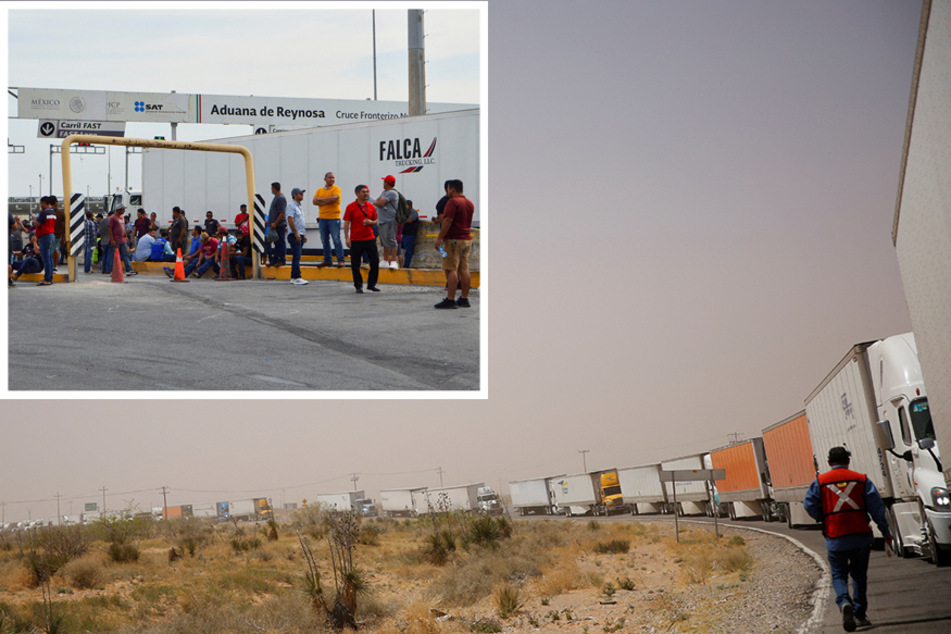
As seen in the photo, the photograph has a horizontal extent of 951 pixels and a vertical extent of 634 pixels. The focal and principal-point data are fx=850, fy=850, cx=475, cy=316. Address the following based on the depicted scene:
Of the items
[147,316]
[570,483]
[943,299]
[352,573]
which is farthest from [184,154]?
[570,483]

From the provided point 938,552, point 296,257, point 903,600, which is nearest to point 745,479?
point 296,257

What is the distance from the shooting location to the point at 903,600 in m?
7.38

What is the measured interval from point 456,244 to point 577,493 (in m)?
35.1

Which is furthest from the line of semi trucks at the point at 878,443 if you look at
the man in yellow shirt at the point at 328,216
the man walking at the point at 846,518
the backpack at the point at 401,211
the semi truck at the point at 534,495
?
the semi truck at the point at 534,495

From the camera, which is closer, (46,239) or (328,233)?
(46,239)

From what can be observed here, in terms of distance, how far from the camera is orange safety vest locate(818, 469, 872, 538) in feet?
21.4

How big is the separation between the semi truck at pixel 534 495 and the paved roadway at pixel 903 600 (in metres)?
37.7

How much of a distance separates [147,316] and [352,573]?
16.6 ft

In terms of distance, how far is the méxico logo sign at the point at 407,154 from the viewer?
704 inches

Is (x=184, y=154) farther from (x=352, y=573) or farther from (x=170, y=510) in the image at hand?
(x=170, y=510)

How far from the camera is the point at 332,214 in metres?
15.8

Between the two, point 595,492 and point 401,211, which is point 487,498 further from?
point 401,211

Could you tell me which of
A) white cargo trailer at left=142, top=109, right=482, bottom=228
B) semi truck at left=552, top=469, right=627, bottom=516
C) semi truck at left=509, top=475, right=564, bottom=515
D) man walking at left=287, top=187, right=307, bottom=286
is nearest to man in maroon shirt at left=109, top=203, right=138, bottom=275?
man walking at left=287, top=187, right=307, bottom=286

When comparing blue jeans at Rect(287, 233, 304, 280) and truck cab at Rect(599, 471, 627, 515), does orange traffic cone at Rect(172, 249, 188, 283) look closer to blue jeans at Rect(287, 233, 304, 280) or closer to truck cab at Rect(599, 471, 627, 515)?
blue jeans at Rect(287, 233, 304, 280)
